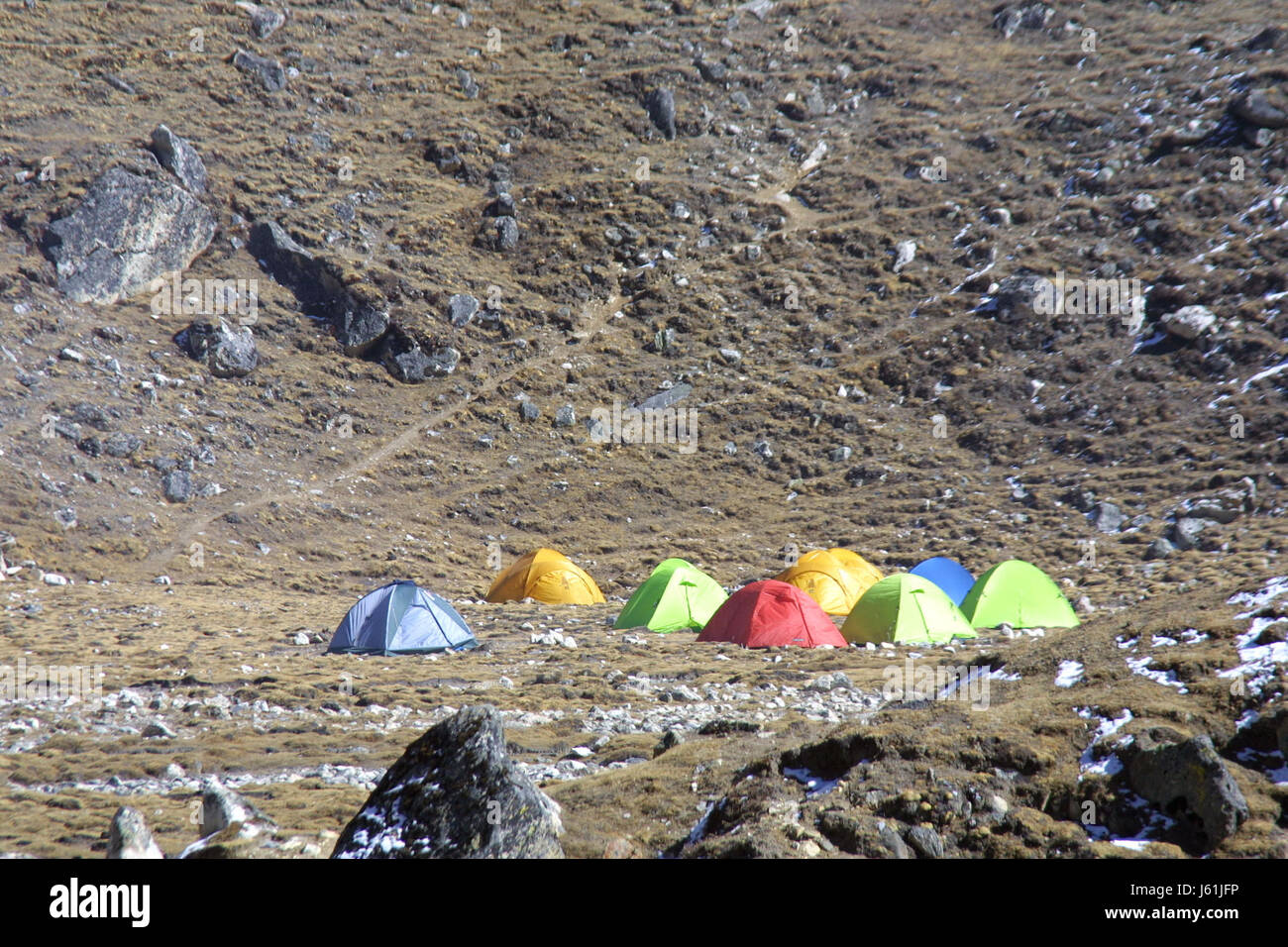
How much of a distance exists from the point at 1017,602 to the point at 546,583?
29.8ft

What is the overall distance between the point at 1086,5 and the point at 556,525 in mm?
36915

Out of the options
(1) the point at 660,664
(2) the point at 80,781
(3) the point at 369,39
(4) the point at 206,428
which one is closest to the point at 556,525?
(4) the point at 206,428

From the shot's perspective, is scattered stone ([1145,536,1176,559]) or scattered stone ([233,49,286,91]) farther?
scattered stone ([233,49,286,91])

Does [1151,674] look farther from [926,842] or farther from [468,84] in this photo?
[468,84]

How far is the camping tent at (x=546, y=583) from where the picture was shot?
19.1 meters

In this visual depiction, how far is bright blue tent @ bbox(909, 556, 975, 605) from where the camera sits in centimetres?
1803

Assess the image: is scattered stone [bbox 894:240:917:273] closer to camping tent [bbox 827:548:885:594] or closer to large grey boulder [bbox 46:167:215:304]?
camping tent [bbox 827:548:885:594]

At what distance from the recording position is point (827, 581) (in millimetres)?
17484

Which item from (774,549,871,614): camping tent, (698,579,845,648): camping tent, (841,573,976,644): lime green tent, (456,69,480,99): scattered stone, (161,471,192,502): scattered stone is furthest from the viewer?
(456,69,480,99): scattered stone

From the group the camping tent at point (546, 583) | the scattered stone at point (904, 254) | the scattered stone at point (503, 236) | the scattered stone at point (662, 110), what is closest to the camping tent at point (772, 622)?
the camping tent at point (546, 583)

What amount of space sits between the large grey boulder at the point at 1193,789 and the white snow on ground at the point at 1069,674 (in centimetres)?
238

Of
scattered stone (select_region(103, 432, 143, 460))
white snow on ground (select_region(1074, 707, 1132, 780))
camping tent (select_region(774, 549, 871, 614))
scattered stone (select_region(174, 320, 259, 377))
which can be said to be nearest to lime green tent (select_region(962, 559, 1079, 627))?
camping tent (select_region(774, 549, 871, 614))

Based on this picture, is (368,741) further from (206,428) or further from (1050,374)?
(1050,374)

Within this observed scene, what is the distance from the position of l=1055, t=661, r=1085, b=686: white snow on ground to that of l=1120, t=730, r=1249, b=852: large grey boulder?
7.80 ft
